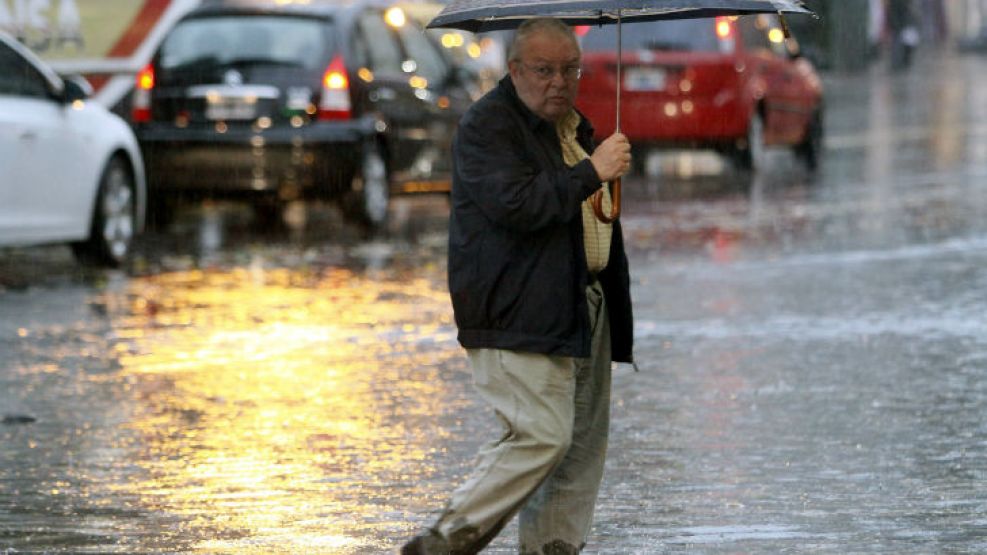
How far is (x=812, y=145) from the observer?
2262cm

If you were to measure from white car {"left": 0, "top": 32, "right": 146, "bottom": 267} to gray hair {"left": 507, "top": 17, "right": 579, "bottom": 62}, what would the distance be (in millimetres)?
7834

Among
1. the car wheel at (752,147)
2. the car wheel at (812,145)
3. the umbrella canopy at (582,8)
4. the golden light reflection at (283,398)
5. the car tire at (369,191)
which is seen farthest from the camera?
the car wheel at (812,145)

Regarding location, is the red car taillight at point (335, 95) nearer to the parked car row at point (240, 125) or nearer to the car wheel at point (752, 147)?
the parked car row at point (240, 125)

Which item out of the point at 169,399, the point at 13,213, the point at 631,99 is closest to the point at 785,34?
the point at 169,399

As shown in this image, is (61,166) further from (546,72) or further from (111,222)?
(546,72)

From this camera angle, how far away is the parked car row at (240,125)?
13266 millimetres

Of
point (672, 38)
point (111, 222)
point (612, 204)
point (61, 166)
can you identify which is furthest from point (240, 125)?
point (612, 204)

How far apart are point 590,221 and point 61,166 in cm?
839

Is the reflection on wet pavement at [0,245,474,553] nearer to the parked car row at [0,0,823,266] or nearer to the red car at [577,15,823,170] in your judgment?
the parked car row at [0,0,823,266]

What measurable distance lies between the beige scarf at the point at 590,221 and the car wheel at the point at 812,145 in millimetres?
16990

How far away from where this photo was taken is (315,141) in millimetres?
15234

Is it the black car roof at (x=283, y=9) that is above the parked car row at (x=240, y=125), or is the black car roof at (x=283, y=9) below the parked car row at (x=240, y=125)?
above

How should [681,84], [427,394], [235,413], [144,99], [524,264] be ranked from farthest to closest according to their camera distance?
[681,84]
[144,99]
[427,394]
[235,413]
[524,264]

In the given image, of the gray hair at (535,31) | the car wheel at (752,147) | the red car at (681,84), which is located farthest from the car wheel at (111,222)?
the gray hair at (535,31)
